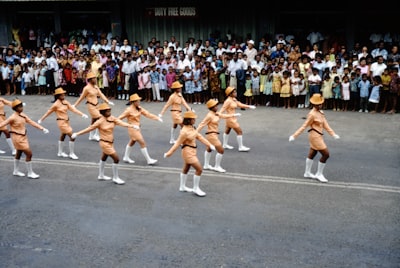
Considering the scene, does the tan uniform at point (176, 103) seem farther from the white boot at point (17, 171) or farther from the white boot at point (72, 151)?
the white boot at point (17, 171)

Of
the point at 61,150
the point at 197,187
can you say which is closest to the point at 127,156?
the point at 61,150

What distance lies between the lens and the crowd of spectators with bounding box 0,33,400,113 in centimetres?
1761

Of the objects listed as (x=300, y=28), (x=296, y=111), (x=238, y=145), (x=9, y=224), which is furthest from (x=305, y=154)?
(x=300, y=28)

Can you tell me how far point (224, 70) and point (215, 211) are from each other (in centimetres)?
997

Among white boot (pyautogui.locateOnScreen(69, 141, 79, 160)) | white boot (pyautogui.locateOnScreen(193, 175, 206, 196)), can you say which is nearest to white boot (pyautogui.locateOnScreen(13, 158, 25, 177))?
white boot (pyautogui.locateOnScreen(69, 141, 79, 160))

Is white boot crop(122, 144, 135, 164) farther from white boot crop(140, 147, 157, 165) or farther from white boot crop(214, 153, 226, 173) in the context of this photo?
white boot crop(214, 153, 226, 173)

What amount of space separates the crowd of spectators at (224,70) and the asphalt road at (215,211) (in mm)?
3206

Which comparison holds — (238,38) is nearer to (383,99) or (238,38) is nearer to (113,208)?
(383,99)

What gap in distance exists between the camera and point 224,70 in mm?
19203

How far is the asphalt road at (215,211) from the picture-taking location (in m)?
8.34

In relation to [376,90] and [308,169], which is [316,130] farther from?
A: [376,90]

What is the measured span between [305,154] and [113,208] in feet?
17.9

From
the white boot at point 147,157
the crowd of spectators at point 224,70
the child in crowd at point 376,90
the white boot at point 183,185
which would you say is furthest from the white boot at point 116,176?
the child in crowd at point 376,90

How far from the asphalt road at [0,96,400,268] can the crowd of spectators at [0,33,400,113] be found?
3.21 meters
